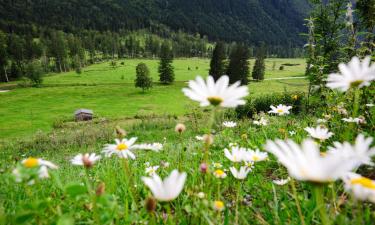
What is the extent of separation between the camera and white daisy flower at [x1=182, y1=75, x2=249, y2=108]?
1.05 meters

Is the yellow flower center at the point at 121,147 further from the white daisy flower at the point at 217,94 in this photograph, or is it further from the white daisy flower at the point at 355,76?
the white daisy flower at the point at 355,76

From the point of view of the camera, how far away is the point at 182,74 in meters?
89.1

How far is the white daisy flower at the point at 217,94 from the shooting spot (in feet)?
3.45

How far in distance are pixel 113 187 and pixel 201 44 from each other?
5995 inches

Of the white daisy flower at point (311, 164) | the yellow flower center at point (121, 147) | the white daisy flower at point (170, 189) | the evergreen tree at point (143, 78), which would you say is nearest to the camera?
the white daisy flower at point (311, 164)

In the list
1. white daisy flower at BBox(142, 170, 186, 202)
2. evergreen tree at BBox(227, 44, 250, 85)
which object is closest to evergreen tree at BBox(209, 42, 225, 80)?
evergreen tree at BBox(227, 44, 250, 85)

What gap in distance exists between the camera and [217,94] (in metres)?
1.14

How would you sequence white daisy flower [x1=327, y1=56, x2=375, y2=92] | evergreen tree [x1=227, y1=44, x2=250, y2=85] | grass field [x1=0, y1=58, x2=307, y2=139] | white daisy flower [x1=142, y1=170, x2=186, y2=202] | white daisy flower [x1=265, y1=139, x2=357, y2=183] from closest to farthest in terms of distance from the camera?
white daisy flower [x1=265, y1=139, x2=357, y2=183]
white daisy flower [x1=142, y1=170, x2=186, y2=202]
white daisy flower [x1=327, y1=56, x2=375, y2=92]
grass field [x1=0, y1=58, x2=307, y2=139]
evergreen tree [x1=227, y1=44, x2=250, y2=85]

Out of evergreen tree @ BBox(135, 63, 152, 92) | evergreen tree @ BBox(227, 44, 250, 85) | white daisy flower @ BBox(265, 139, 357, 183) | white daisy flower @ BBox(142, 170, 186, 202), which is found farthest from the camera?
evergreen tree @ BBox(227, 44, 250, 85)

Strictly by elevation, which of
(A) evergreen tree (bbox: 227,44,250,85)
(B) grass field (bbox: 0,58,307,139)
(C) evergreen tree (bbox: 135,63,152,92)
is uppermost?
(A) evergreen tree (bbox: 227,44,250,85)

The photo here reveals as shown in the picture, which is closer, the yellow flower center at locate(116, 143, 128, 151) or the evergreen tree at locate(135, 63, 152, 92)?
the yellow flower center at locate(116, 143, 128, 151)

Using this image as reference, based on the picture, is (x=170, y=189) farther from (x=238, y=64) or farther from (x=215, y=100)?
(x=238, y=64)

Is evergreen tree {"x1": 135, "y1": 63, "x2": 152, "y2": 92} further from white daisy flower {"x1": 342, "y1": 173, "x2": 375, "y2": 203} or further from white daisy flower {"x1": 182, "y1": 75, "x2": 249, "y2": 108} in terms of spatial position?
white daisy flower {"x1": 342, "y1": 173, "x2": 375, "y2": 203}

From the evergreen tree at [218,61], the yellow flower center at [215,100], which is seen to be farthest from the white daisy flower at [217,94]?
the evergreen tree at [218,61]
